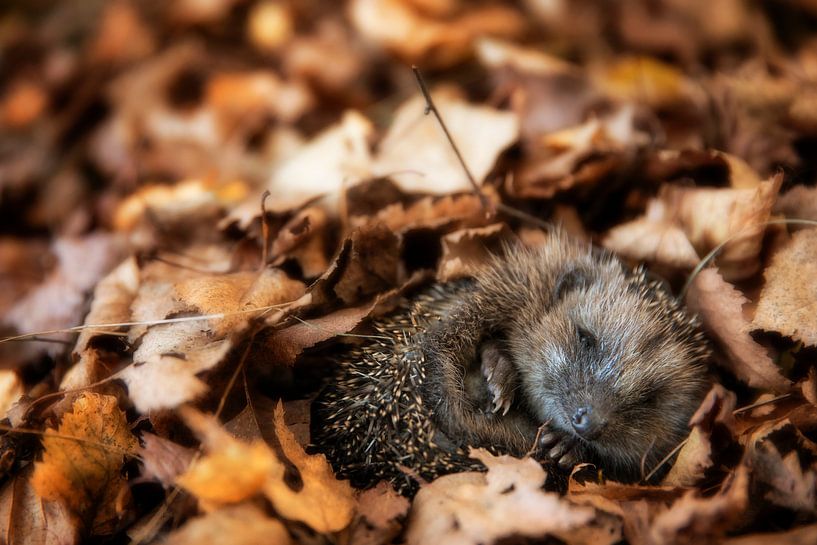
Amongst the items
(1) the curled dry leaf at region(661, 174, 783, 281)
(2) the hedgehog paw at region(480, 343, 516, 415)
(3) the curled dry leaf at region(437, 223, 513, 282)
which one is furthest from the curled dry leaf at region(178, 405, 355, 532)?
(1) the curled dry leaf at region(661, 174, 783, 281)

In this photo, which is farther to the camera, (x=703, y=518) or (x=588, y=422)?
(x=588, y=422)

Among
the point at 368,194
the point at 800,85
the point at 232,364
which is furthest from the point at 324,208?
the point at 800,85

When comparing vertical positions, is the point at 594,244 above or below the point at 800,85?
below

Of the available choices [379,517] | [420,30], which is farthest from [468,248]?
[420,30]

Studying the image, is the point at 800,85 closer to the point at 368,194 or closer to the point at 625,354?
the point at 625,354

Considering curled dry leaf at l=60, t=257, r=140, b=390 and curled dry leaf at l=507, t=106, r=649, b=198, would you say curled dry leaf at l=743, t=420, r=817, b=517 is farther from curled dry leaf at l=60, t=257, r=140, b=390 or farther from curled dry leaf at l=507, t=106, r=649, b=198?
curled dry leaf at l=60, t=257, r=140, b=390

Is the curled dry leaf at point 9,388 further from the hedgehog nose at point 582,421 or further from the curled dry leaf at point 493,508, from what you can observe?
the hedgehog nose at point 582,421

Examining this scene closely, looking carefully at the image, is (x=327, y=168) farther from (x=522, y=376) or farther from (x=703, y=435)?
(x=703, y=435)
